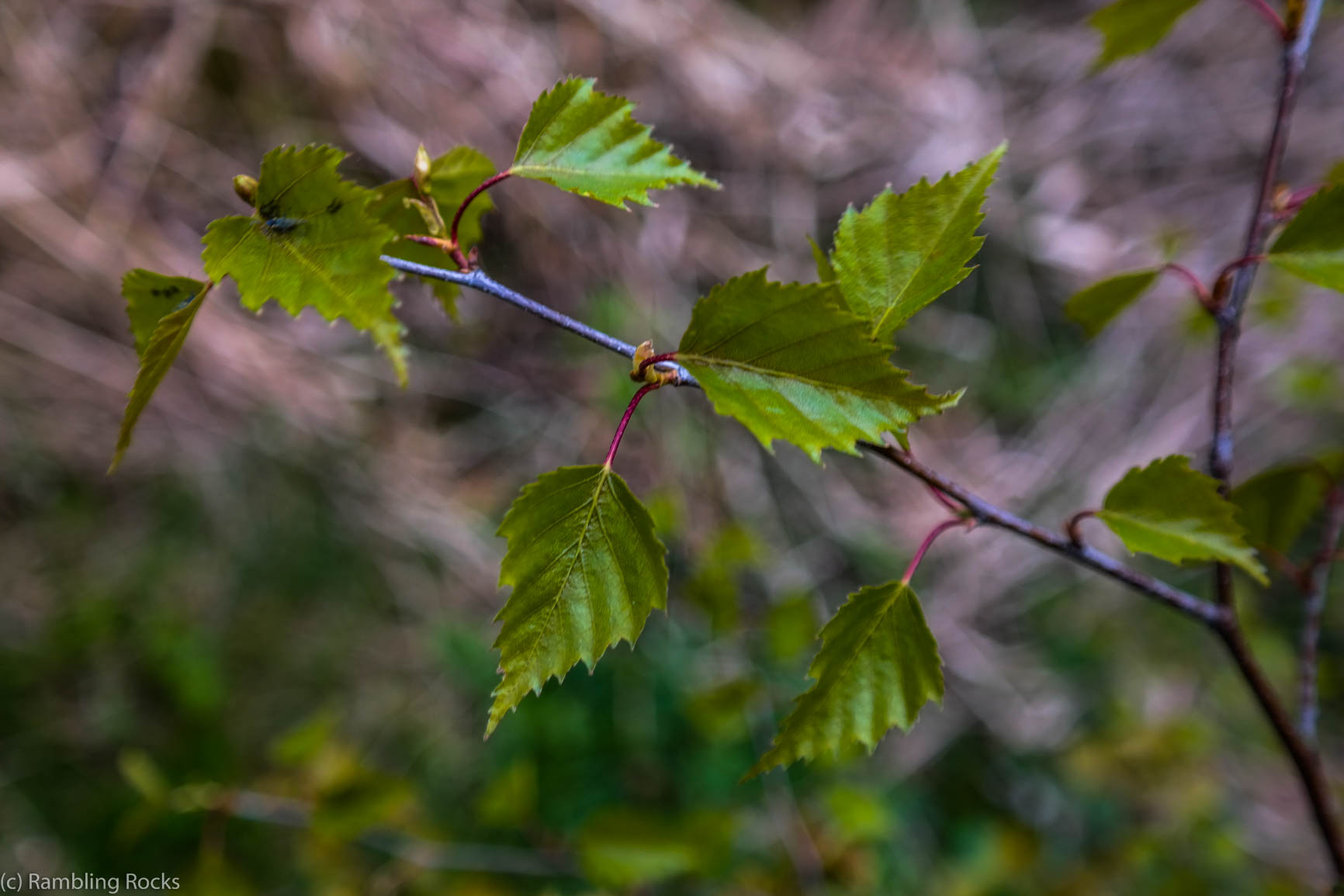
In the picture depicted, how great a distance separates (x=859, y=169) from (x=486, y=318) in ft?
3.32

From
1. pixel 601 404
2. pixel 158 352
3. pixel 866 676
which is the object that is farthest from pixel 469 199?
pixel 601 404

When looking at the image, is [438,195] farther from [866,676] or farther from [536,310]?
[866,676]

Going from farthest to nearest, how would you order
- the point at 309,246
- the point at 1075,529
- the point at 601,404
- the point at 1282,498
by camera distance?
the point at 601,404
the point at 1282,498
the point at 1075,529
the point at 309,246

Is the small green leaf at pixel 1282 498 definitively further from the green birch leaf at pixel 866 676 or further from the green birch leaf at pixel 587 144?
the green birch leaf at pixel 587 144

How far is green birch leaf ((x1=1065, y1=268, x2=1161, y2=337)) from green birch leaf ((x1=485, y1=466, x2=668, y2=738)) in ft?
1.30

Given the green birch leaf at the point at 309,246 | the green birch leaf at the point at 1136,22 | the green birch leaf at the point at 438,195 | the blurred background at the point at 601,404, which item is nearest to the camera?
the green birch leaf at the point at 309,246

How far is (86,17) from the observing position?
1.63 meters

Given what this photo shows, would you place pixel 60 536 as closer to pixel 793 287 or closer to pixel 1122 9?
pixel 793 287

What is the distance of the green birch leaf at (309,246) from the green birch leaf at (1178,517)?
0.45 meters

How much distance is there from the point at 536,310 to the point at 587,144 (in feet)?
0.38

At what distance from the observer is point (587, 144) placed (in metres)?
0.46

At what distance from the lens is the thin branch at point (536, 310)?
420 mm

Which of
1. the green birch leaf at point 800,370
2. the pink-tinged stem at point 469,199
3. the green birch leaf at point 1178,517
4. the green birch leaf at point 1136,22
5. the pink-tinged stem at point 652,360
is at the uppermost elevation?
the green birch leaf at point 1136,22

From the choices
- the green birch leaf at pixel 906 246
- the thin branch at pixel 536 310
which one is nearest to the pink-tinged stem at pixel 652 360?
the thin branch at pixel 536 310
